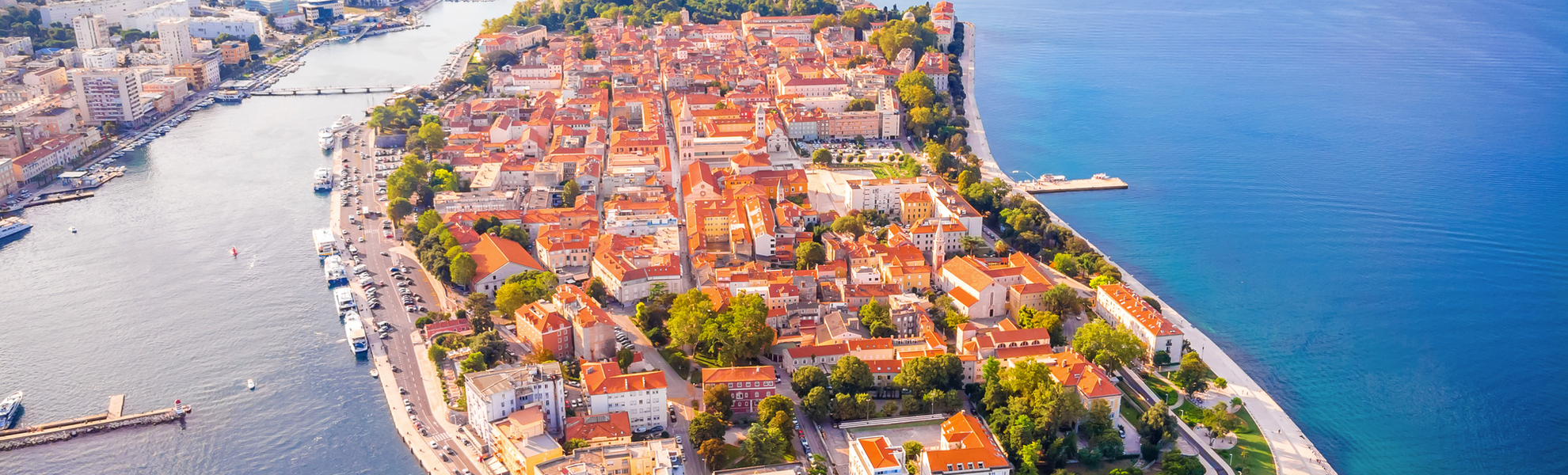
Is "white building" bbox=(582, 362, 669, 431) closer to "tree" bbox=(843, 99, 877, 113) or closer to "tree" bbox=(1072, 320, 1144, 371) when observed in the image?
"tree" bbox=(1072, 320, 1144, 371)

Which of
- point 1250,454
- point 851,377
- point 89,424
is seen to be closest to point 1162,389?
point 1250,454

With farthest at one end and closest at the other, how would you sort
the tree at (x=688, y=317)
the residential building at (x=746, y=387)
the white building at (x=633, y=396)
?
the tree at (x=688, y=317)
the residential building at (x=746, y=387)
the white building at (x=633, y=396)

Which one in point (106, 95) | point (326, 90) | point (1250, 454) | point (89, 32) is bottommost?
point (1250, 454)

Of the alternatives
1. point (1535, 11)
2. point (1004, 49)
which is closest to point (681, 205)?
point (1004, 49)

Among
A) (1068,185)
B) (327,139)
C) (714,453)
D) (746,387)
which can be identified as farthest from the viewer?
(327,139)

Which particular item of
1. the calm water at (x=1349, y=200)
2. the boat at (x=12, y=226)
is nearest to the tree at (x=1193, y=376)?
the calm water at (x=1349, y=200)

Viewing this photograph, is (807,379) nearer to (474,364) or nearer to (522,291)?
(474,364)

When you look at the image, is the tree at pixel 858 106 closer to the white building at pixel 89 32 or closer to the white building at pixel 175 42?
the white building at pixel 175 42
